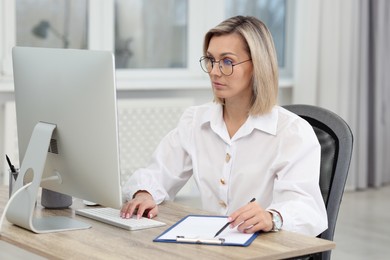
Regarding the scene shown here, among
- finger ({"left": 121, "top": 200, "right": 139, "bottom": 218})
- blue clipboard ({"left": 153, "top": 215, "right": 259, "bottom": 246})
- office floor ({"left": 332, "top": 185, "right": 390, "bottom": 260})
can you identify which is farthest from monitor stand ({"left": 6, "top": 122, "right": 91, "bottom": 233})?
office floor ({"left": 332, "top": 185, "right": 390, "bottom": 260})

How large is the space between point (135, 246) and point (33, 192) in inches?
14.2

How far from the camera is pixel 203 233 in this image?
2129 millimetres

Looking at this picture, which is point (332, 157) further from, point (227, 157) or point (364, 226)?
point (364, 226)

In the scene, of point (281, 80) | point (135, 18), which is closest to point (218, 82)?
point (135, 18)

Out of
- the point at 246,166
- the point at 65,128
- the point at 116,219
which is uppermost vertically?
the point at 65,128

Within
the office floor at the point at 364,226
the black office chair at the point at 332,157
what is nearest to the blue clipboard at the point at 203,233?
the black office chair at the point at 332,157

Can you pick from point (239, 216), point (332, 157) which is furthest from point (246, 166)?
point (239, 216)

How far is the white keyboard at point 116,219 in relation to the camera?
2226 millimetres

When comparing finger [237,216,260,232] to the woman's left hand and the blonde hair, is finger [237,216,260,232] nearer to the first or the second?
the woman's left hand

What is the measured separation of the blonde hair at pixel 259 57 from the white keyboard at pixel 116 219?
1.63ft

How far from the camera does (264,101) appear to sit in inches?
98.2

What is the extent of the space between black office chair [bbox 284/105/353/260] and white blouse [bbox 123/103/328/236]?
106mm

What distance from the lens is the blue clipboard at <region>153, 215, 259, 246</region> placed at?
6.68 ft

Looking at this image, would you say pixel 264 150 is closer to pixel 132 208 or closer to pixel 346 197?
pixel 132 208
